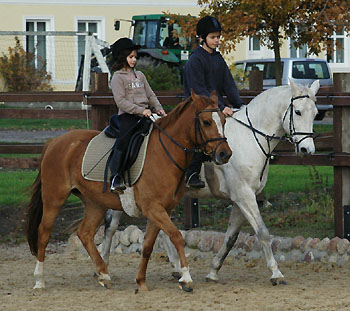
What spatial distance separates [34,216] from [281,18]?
505 inches

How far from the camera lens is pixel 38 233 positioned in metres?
9.24

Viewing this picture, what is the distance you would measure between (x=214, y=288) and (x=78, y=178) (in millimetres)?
1597

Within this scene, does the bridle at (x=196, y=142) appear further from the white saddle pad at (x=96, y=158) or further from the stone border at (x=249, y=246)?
the stone border at (x=249, y=246)

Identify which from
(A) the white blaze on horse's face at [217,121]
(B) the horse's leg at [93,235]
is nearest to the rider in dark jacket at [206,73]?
(A) the white blaze on horse's face at [217,121]

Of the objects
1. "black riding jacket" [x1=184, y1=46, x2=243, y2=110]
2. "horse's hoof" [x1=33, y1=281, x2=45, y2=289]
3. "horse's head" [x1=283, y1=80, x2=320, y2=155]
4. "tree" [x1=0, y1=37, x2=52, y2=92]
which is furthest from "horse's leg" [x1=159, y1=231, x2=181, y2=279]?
"tree" [x1=0, y1=37, x2=52, y2=92]

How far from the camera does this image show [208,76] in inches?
365

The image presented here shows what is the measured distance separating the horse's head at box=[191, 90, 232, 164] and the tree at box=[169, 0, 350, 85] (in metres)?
12.1

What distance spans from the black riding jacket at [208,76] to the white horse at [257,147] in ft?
0.83

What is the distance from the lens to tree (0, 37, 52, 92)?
81.1 feet

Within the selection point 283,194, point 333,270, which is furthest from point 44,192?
point 283,194

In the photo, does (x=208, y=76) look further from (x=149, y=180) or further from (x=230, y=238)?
(x=230, y=238)

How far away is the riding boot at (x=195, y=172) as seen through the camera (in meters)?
8.98

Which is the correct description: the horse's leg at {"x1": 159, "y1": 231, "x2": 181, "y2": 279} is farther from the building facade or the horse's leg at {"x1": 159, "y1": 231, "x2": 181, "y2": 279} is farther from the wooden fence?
the building facade

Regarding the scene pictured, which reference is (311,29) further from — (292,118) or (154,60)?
(292,118)
